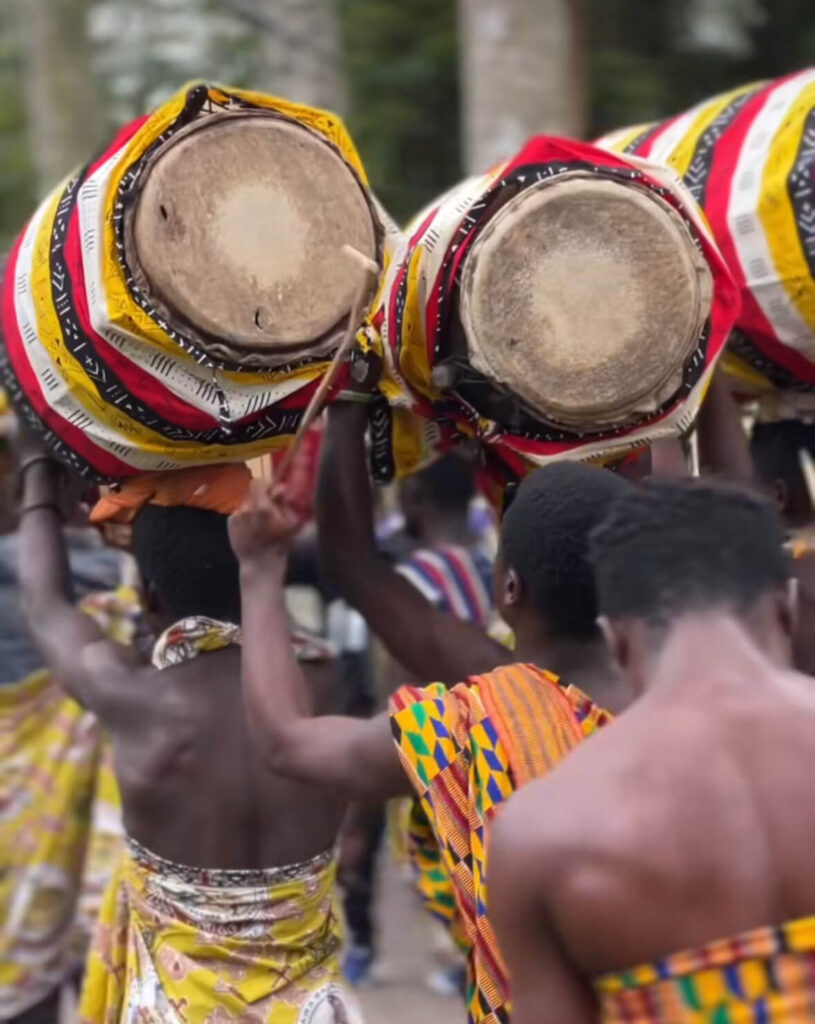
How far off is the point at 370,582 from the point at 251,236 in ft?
2.28

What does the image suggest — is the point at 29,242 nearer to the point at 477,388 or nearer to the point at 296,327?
the point at 296,327

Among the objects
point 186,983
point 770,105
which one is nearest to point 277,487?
point 186,983

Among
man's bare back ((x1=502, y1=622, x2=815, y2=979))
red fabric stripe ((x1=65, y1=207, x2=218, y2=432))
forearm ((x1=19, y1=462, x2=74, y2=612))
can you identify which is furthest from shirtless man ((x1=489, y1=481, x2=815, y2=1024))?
forearm ((x1=19, y1=462, x2=74, y2=612))

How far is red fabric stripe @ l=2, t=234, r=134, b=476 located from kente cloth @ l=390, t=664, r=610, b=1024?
80 centimetres

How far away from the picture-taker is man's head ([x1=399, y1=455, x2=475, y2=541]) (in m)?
5.22

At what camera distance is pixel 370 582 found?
9.79ft

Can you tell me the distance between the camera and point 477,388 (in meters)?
2.73

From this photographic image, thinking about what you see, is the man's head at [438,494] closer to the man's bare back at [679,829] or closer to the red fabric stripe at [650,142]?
the red fabric stripe at [650,142]

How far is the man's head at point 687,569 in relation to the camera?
6.45 feet

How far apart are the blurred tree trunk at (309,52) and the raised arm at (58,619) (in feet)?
12.2

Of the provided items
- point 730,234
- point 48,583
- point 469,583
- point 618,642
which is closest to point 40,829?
point 48,583

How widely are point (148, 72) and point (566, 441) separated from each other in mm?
7551

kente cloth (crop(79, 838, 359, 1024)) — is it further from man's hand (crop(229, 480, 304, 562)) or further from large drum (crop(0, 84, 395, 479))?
Result: large drum (crop(0, 84, 395, 479))

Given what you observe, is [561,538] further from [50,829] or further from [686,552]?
[50,829]
